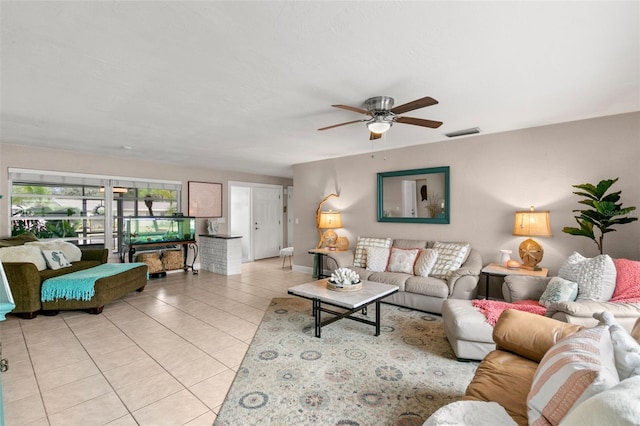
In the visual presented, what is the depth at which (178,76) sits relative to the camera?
7.35 ft

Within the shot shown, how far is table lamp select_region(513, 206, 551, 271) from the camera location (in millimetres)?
3305

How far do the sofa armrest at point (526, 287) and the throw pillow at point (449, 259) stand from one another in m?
0.82

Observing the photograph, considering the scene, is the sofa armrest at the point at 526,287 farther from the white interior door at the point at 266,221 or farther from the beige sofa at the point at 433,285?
the white interior door at the point at 266,221

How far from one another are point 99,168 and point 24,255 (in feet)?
6.59

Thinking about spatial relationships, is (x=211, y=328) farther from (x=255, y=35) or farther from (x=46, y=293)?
(x=255, y=35)

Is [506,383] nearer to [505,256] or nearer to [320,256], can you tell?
[505,256]

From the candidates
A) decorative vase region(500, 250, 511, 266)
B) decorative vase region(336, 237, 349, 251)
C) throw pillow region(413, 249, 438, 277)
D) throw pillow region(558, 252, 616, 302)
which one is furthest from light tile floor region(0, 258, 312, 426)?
decorative vase region(500, 250, 511, 266)

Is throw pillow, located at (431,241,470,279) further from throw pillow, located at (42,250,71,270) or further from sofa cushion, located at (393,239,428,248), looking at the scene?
throw pillow, located at (42,250,71,270)

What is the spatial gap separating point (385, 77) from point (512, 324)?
6.33 feet

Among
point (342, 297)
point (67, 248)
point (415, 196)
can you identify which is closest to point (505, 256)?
point (415, 196)

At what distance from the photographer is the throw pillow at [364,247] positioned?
4598 mm

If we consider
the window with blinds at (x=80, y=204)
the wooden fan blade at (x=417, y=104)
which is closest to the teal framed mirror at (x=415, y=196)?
the wooden fan blade at (x=417, y=104)

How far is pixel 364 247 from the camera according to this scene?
468 cm

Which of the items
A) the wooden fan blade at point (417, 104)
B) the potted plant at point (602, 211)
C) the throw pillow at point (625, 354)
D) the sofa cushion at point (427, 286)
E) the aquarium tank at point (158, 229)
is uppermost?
the wooden fan blade at point (417, 104)
